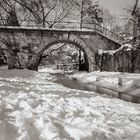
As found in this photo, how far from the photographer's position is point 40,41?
73.7 feet

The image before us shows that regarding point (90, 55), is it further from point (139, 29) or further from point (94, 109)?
point (94, 109)

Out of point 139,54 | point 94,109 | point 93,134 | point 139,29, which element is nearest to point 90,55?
point 139,29

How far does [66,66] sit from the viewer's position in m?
34.8

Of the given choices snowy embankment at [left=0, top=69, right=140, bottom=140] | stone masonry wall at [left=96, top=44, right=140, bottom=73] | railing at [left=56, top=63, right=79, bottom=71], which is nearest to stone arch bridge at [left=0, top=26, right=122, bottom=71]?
stone masonry wall at [left=96, top=44, right=140, bottom=73]

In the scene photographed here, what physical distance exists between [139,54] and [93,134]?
14.1 m

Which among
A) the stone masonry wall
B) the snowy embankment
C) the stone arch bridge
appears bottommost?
the snowy embankment

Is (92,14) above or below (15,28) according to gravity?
above

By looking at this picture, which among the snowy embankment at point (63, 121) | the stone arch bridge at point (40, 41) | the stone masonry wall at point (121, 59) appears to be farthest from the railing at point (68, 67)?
the snowy embankment at point (63, 121)

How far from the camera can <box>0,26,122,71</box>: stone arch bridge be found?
2188 centimetres

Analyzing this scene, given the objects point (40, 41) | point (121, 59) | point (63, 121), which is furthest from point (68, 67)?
point (63, 121)

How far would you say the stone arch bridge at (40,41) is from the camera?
2188 cm

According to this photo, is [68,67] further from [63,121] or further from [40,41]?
[63,121]

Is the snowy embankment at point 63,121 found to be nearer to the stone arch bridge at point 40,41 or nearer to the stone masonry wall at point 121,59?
the stone masonry wall at point 121,59

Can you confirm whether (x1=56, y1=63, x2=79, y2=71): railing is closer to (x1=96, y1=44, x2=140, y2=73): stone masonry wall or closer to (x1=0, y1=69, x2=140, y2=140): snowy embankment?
(x1=96, y1=44, x2=140, y2=73): stone masonry wall
